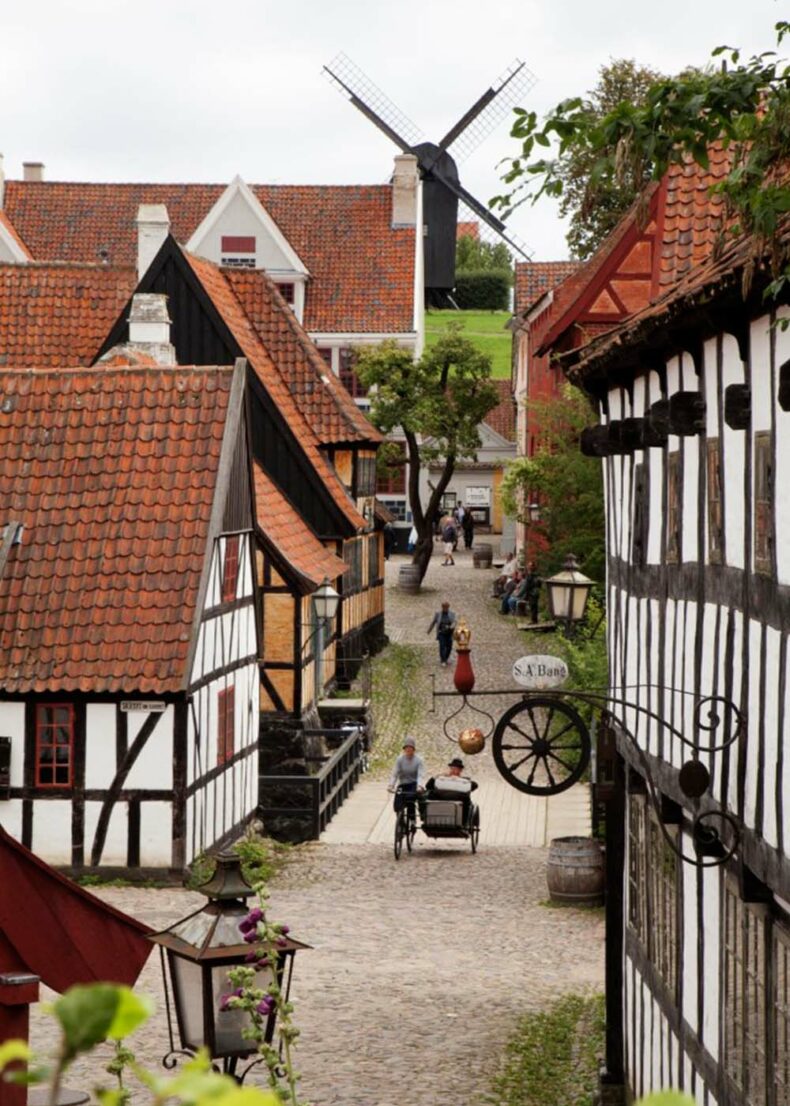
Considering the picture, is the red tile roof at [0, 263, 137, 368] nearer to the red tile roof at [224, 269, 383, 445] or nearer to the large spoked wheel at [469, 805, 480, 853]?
the red tile roof at [224, 269, 383, 445]

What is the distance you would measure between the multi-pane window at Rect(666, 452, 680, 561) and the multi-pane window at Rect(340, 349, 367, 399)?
145 ft

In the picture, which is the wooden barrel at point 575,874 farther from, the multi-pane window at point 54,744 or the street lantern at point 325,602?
the street lantern at point 325,602

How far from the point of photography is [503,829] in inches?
1097

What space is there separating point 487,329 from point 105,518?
9412 cm

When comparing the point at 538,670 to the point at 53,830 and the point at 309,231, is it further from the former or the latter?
the point at 309,231

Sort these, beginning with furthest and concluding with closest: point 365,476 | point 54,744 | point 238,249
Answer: point 238,249 < point 365,476 < point 54,744

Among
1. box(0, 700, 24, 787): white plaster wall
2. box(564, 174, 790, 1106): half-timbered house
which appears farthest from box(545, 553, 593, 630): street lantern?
box(0, 700, 24, 787): white plaster wall

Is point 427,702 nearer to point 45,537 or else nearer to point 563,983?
point 45,537

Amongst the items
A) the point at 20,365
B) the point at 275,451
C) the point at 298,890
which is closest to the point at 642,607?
the point at 298,890

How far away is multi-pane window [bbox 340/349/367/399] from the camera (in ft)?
185

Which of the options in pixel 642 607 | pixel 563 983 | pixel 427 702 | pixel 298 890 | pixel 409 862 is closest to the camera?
pixel 642 607

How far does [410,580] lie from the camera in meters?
55.4

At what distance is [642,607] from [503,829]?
15054mm

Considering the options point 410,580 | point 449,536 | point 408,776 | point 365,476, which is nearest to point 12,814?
point 408,776
